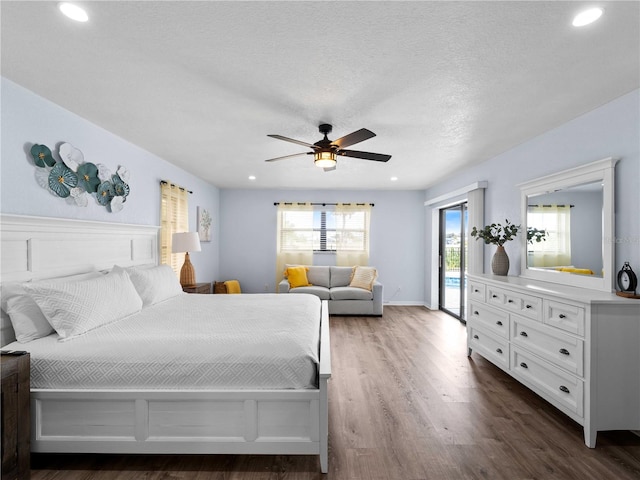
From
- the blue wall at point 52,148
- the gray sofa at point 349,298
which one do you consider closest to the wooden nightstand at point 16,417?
the blue wall at point 52,148

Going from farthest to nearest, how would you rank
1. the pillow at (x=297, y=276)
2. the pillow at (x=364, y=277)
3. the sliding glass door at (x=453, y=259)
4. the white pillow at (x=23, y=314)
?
the pillow at (x=297, y=276), the pillow at (x=364, y=277), the sliding glass door at (x=453, y=259), the white pillow at (x=23, y=314)

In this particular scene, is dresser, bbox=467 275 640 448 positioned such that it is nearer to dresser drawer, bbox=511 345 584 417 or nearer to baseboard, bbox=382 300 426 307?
dresser drawer, bbox=511 345 584 417

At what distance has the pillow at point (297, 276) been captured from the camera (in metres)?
6.38

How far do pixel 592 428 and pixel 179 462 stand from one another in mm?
2695

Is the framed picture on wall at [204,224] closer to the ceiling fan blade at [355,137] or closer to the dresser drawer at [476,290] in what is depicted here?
the ceiling fan blade at [355,137]

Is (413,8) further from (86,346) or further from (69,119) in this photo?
(69,119)

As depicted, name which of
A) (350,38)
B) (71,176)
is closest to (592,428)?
(350,38)

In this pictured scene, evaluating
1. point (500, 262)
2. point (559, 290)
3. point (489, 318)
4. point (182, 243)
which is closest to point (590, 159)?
point (559, 290)

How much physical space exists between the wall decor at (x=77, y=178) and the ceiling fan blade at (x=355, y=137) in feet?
7.54

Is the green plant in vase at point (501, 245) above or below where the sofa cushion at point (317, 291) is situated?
above

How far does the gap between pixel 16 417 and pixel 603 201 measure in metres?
4.19

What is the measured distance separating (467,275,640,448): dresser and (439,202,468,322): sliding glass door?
2805 millimetres

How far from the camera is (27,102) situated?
2490mm

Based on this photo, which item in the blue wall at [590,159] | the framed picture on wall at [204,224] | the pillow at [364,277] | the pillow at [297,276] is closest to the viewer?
the blue wall at [590,159]
